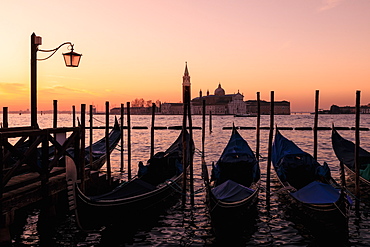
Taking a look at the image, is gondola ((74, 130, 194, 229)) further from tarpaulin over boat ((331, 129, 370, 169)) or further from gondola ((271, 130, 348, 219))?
tarpaulin over boat ((331, 129, 370, 169))

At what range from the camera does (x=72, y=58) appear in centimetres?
722

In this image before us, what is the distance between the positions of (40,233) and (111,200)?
1756 mm

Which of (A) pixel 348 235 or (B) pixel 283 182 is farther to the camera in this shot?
(B) pixel 283 182

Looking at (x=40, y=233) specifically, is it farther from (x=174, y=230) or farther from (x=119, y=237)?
(x=174, y=230)

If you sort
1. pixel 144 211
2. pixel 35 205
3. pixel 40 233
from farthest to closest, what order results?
pixel 35 205
pixel 144 211
pixel 40 233

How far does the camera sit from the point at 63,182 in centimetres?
702

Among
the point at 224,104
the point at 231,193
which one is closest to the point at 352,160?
the point at 231,193

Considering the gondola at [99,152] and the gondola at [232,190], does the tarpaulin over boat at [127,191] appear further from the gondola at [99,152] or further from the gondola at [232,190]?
the gondola at [99,152]

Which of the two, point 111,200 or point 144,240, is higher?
point 111,200

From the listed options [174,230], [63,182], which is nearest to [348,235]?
[174,230]

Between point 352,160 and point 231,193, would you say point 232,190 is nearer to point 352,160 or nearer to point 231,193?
→ point 231,193

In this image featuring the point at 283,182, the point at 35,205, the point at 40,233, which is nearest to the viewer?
the point at 40,233

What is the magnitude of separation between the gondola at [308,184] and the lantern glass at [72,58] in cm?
547

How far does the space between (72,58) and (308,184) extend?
596 cm
